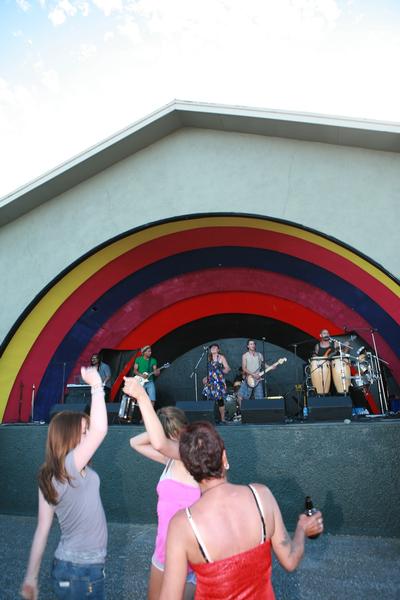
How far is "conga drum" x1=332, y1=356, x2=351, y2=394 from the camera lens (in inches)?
359

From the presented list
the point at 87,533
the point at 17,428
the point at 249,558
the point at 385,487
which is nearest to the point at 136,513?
the point at 17,428

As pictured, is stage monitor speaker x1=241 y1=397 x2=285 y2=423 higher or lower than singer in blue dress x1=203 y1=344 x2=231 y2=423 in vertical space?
lower

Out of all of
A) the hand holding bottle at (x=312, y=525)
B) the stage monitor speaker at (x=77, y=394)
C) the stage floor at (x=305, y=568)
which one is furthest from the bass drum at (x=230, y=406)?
the hand holding bottle at (x=312, y=525)

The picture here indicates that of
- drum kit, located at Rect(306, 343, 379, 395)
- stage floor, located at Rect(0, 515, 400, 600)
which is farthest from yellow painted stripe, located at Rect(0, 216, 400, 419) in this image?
stage floor, located at Rect(0, 515, 400, 600)

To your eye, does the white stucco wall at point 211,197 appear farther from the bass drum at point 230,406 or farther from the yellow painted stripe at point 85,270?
the bass drum at point 230,406

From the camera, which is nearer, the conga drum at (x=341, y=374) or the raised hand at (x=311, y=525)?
the raised hand at (x=311, y=525)

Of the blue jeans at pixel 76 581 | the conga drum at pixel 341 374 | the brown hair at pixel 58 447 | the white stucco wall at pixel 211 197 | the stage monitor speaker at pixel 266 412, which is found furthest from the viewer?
the conga drum at pixel 341 374

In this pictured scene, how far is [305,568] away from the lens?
16.0ft

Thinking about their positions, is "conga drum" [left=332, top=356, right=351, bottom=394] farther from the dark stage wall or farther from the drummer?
the dark stage wall

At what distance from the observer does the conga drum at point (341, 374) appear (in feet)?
29.9

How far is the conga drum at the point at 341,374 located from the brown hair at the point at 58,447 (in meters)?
7.21

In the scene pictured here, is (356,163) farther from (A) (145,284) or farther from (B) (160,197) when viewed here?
(A) (145,284)

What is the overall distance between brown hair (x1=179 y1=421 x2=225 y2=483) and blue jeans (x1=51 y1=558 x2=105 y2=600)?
35.5 inches

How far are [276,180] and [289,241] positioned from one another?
1.31 metres
